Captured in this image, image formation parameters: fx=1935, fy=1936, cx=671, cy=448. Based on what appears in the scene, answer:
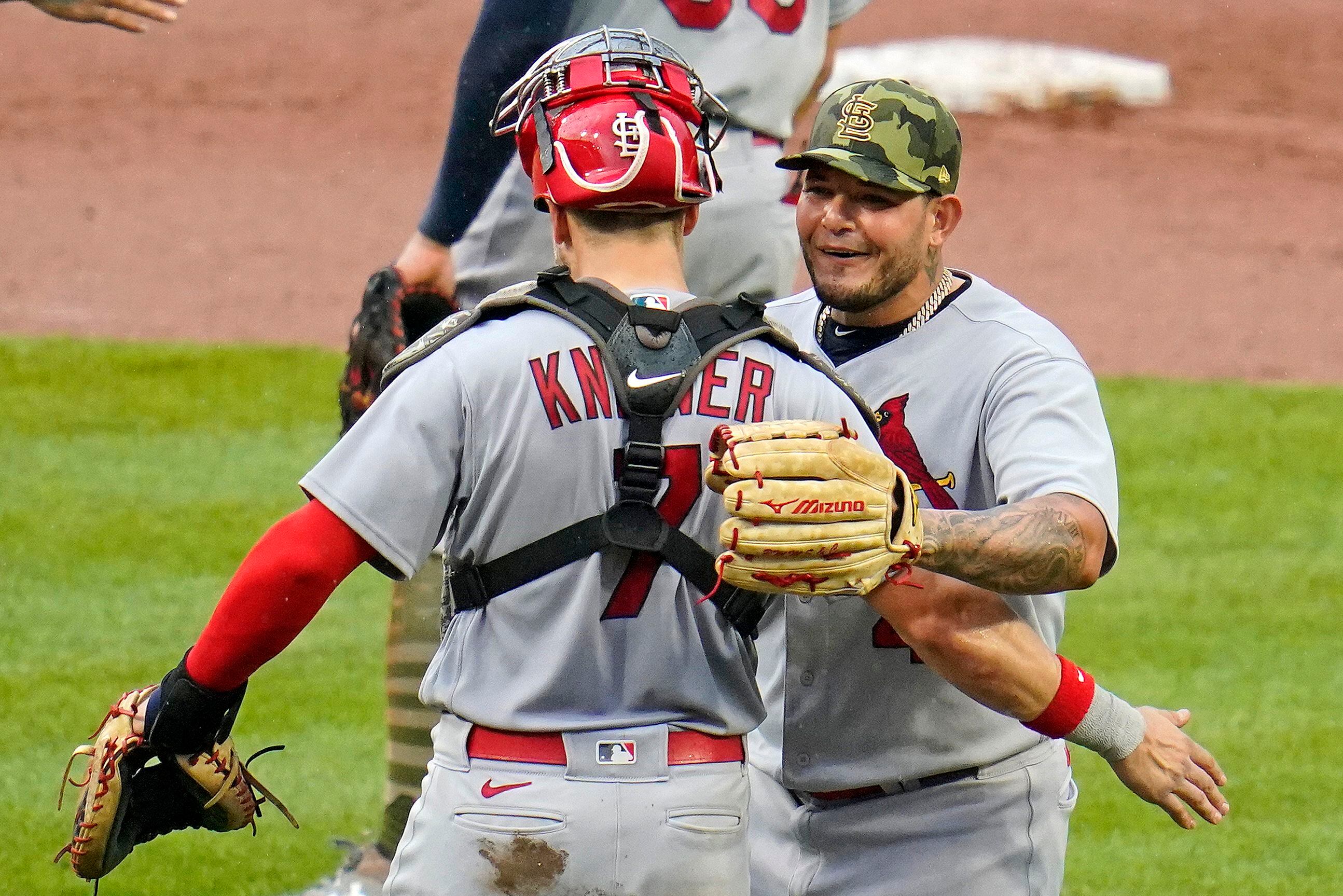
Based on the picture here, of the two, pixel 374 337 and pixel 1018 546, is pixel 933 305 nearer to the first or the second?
pixel 1018 546

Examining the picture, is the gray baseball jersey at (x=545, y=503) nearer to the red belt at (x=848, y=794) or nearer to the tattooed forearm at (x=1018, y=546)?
the tattooed forearm at (x=1018, y=546)

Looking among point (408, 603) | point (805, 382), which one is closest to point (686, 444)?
point (805, 382)

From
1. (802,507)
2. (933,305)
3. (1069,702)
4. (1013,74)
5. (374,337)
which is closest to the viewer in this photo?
(802,507)

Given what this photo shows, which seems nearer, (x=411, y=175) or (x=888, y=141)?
(x=888, y=141)

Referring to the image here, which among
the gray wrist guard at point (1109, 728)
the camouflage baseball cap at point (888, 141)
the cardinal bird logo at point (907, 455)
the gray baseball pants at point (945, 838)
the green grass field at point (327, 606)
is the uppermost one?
the camouflage baseball cap at point (888, 141)

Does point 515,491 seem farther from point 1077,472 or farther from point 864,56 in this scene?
point 864,56

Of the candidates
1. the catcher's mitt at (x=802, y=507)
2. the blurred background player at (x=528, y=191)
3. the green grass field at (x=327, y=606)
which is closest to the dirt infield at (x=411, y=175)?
the green grass field at (x=327, y=606)

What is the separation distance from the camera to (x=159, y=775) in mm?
2883

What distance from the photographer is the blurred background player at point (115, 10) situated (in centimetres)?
484

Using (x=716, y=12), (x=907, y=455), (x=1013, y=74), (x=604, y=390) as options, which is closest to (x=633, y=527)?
(x=604, y=390)

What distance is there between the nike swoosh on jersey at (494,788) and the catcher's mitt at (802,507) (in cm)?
41

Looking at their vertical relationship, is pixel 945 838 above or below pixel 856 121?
below

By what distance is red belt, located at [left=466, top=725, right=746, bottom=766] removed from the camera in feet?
8.78

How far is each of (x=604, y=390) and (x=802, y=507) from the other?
0.35 m
